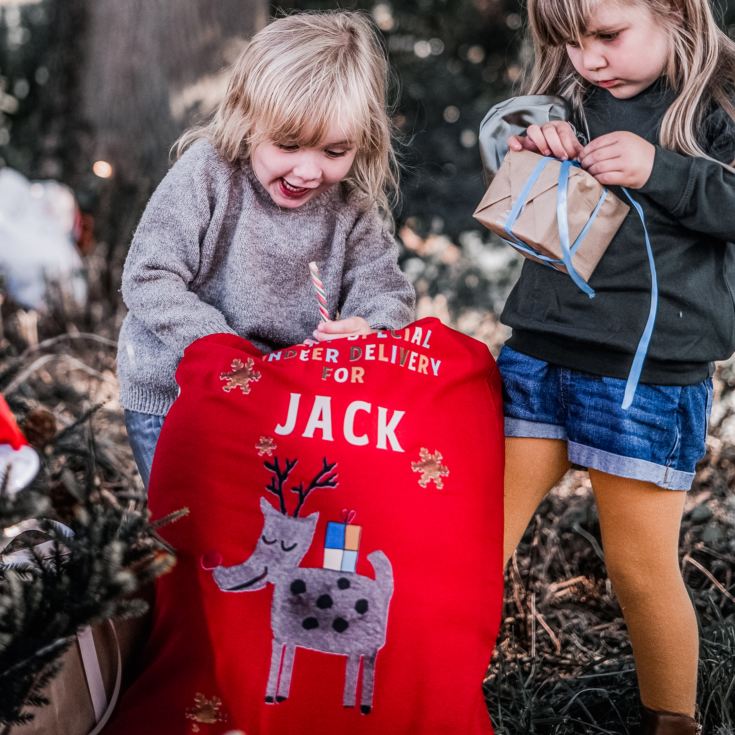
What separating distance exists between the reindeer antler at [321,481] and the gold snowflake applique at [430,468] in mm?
145

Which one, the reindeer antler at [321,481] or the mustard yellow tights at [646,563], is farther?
the mustard yellow tights at [646,563]

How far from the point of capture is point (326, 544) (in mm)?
1650

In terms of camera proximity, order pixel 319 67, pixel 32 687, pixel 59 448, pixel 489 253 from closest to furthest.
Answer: pixel 32 687 → pixel 59 448 → pixel 319 67 → pixel 489 253

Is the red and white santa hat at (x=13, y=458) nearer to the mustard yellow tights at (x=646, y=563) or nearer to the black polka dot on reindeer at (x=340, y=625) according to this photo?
the black polka dot on reindeer at (x=340, y=625)

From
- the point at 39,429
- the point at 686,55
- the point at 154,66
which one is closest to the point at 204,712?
the point at 39,429

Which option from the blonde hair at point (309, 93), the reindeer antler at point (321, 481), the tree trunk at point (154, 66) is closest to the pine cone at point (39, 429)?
the reindeer antler at point (321, 481)

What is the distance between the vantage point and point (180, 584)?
168cm

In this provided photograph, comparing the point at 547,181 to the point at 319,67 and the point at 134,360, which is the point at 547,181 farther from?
the point at 134,360

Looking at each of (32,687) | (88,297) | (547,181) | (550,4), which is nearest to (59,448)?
(32,687)

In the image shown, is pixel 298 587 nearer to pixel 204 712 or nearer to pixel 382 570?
pixel 382 570

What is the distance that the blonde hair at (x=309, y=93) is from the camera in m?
1.83

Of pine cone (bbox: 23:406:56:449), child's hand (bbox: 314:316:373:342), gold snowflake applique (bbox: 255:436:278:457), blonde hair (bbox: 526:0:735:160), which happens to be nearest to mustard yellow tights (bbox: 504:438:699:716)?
child's hand (bbox: 314:316:373:342)

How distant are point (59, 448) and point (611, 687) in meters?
1.44

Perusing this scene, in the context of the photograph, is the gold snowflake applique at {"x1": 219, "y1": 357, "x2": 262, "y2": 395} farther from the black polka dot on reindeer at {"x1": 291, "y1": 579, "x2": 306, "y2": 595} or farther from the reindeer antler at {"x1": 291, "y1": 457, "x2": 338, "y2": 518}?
the black polka dot on reindeer at {"x1": 291, "y1": 579, "x2": 306, "y2": 595}
